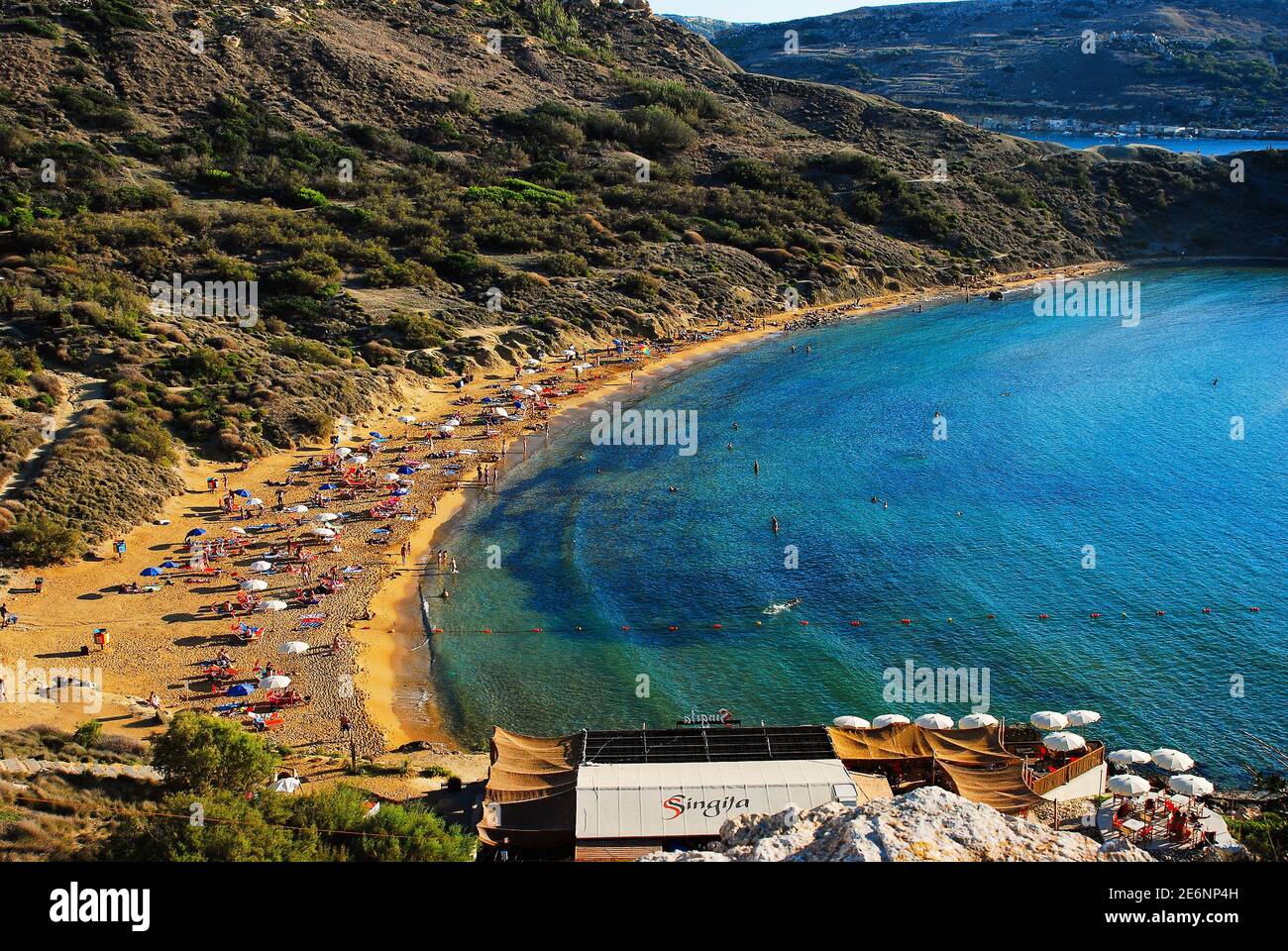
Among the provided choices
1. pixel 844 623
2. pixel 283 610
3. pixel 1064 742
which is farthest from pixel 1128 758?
pixel 283 610

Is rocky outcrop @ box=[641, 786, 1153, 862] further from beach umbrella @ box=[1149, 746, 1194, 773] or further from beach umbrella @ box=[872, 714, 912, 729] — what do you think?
beach umbrella @ box=[1149, 746, 1194, 773]

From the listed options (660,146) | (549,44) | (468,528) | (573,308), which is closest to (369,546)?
(468,528)

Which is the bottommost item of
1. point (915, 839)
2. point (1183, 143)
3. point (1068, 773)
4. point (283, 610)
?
point (1068, 773)

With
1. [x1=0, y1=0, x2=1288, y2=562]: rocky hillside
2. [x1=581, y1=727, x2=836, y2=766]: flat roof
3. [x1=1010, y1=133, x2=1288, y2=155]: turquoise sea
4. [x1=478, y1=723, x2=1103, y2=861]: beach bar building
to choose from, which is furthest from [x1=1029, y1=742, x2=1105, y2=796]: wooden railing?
[x1=1010, y1=133, x2=1288, y2=155]: turquoise sea

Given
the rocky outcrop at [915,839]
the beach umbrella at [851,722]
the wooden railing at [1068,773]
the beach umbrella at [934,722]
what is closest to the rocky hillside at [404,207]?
the beach umbrella at [851,722]

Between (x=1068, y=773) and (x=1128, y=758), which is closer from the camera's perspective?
(x=1068, y=773)

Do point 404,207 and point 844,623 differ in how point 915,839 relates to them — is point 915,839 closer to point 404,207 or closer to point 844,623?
point 844,623
